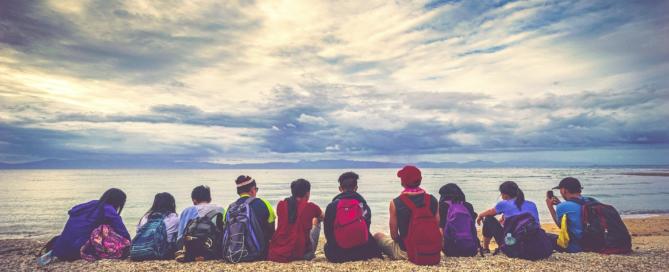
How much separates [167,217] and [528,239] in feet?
23.7

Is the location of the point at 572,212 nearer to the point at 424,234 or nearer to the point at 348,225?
the point at 424,234

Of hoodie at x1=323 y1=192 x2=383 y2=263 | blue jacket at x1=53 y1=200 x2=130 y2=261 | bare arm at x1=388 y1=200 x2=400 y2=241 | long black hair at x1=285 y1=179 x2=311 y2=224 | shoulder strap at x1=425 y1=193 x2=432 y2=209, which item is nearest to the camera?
shoulder strap at x1=425 y1=193 x2=432 y2=209

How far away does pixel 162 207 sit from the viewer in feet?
26.9

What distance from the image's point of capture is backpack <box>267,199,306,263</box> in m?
7.42

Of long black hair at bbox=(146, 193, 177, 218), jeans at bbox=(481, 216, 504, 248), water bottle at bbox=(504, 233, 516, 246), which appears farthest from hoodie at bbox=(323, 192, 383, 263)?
long black hair at bbox=(146, 193, 177, 218)

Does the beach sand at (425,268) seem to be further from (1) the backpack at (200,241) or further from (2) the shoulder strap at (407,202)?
(2) the shoulder strap at (407,202)

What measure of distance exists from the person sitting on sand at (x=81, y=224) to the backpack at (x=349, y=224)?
436 centimetres

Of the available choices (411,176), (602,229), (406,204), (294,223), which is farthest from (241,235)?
(602,229)

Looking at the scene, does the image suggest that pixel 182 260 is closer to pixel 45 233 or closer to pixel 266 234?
pixel 266 234

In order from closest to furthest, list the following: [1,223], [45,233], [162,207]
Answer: [162,207] → [45,233] → [1,223]

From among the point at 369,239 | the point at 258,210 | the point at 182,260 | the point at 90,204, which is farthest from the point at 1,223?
the point at 369,239

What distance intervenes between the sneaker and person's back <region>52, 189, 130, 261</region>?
62 mm

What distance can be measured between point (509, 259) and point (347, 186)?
3431 millimetres

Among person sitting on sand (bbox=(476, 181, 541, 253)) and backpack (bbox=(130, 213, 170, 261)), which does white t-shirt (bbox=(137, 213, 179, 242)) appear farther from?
person sitting on sand (bbox=(476, 181, 541, 253))
